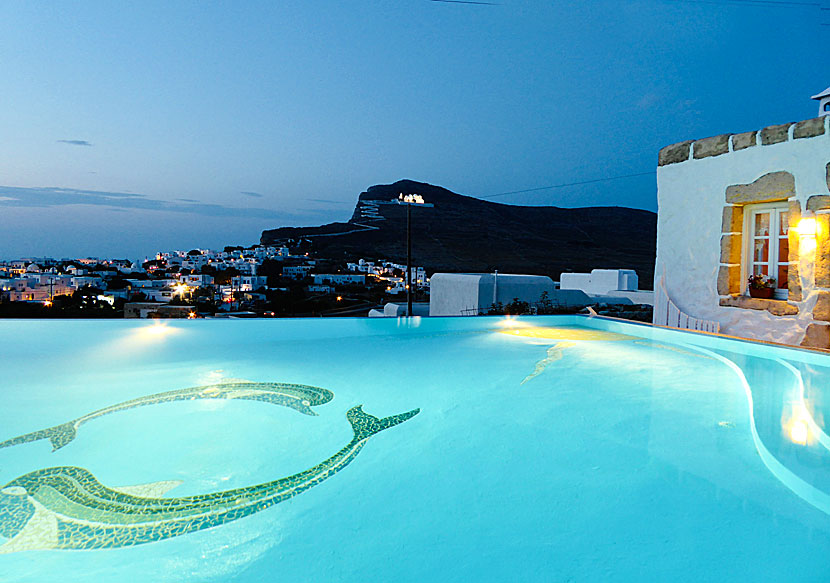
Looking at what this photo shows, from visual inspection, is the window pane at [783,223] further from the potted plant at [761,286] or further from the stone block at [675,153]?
the stone block at [675,153]

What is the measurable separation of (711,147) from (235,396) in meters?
6.40

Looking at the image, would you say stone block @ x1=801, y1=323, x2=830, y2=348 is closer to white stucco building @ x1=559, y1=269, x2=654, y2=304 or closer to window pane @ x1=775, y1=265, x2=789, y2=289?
window pane @ x1=775, y1=265, x2=789, y2=289

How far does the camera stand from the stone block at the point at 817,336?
5.18 m

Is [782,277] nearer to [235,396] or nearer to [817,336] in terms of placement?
[817,336]

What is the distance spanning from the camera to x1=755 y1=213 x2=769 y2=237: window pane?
6.01 metres

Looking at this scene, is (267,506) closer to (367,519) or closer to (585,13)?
(367,519)

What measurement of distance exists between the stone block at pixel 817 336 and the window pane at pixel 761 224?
1339 mm

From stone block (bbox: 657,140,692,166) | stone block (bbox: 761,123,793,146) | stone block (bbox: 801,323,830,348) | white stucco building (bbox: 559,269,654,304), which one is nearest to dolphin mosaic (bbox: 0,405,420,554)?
stone block (bbox: 801,323,830,348)

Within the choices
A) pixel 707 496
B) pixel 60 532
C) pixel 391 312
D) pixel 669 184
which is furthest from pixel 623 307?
pixel 60 532

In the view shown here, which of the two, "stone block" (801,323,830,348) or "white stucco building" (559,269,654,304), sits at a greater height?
"white stucco building" (559,269,654,304)

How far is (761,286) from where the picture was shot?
19.1ft

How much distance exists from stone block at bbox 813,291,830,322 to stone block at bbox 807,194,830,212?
0.91 meters

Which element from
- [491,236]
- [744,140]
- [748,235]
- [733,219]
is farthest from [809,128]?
[491,236]

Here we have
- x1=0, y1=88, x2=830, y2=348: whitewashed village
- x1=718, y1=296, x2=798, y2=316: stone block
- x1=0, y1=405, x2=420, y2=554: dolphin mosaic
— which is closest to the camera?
x1=0, y1=405, x2=420, y2=554: dolphin mosaic
